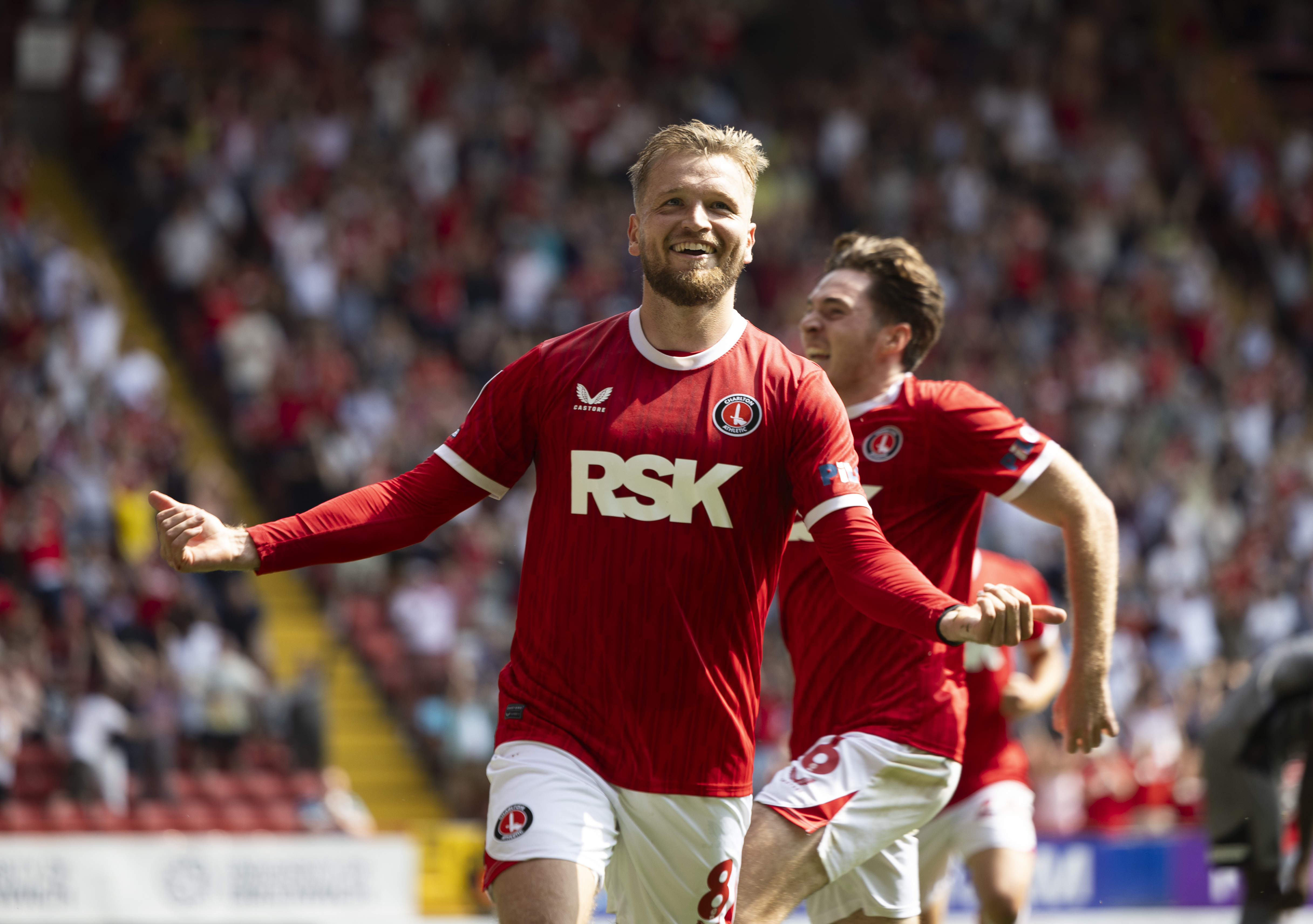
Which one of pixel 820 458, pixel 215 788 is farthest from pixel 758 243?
pixel 820 458

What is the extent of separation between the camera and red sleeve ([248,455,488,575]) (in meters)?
4.31

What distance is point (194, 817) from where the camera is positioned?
1263cm

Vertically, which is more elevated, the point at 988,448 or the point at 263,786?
the point at 988,448

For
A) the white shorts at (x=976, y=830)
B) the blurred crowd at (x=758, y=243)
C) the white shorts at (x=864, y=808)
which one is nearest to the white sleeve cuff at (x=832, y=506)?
the white shorts at (x=864, y=808)

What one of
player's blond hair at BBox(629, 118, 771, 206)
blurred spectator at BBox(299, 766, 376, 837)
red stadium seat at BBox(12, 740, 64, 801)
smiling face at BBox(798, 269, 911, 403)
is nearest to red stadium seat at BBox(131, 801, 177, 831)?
red stadium seat at BBox(12, 740, 64, 801)

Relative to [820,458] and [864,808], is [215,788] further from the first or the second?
[820,458]

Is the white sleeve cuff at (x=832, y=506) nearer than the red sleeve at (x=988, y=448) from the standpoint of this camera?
Yes

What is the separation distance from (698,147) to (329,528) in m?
1.44

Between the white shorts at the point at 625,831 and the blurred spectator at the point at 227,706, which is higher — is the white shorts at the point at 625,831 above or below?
below

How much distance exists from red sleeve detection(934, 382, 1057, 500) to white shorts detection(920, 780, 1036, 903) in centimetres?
147

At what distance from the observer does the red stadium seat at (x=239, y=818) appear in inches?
501

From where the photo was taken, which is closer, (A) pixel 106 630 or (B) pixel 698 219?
(B) pixel 698 219

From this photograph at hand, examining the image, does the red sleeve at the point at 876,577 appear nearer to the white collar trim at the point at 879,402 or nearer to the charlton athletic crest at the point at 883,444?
the charlton athletic crest at the point at 883,444

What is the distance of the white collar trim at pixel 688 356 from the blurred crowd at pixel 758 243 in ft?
32.0
